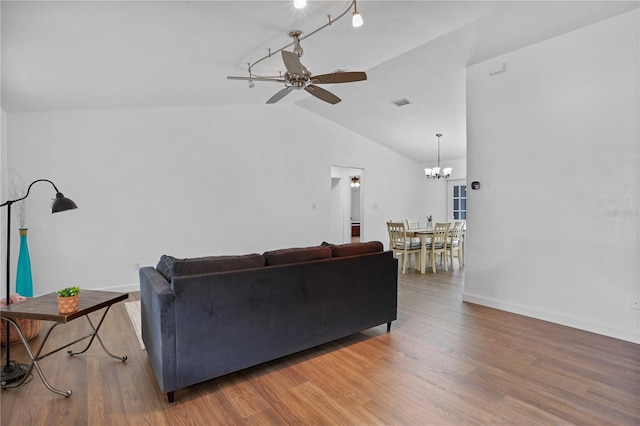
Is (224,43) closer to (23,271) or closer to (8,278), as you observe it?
(8,278)

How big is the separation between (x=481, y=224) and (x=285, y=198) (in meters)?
3.45

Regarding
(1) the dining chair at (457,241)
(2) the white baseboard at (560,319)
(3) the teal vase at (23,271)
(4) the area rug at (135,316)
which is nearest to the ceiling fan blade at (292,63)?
(4) the area rug at (135,316)

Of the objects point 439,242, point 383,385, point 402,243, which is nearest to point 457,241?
point 439,242

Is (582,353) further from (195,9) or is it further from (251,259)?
(195,9)

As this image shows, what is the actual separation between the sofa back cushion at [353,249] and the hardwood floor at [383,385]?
2.68ft

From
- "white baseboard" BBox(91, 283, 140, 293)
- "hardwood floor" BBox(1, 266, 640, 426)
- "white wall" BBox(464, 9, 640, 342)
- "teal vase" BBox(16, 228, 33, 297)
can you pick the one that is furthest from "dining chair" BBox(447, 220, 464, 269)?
"teal vase" BBox(16, 228, 33, 297)

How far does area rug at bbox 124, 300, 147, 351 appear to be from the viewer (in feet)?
10.5

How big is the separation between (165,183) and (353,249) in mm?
3389

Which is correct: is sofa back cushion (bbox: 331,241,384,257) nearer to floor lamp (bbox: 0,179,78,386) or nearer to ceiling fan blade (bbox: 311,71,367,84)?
ceiling fan blade (bbox: 311,71,367,84)

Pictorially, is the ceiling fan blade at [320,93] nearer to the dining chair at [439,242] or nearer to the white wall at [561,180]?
the white wall at [561,180]


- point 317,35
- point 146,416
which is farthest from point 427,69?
point 146,416

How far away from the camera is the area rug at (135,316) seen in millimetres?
3189

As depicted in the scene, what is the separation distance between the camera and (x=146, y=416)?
1.92 metres

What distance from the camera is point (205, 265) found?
2229 mm
